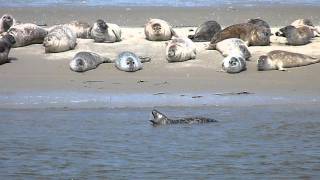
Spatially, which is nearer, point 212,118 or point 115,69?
point 212,118

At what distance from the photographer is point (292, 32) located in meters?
13.0

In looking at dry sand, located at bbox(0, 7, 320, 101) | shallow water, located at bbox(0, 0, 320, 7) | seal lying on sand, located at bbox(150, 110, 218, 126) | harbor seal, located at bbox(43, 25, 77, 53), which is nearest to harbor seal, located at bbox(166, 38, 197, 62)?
dry sand, located at bbox(0, 7, 320, 101)

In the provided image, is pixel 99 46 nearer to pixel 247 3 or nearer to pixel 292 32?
pixel 292 32

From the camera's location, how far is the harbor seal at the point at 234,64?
37.1 ft

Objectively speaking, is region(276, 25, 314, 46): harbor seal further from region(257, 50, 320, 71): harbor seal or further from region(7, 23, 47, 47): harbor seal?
region(7, 23, 47, 47): harbor seal

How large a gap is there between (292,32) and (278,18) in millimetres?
4772

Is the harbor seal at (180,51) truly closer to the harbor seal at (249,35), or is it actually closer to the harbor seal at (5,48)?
the harbor seal at (249,35)

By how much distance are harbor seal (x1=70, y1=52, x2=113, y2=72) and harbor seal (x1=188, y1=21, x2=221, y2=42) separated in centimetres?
227

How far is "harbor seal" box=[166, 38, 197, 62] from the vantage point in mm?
11984

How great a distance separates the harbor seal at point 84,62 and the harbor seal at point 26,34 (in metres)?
1.67

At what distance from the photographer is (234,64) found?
11.3 metres

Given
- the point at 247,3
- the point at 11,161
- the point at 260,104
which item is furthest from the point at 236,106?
the point at 247,3

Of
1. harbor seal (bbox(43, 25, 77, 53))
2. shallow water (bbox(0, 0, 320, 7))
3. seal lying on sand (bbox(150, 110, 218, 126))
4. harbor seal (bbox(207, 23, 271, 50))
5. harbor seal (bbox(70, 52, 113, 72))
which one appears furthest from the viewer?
shallow water (bbox(0, 0, 320, 7))

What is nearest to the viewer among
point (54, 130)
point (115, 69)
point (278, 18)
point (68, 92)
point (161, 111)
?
point (54, 130)
